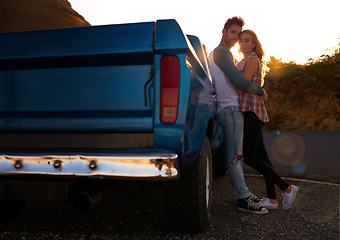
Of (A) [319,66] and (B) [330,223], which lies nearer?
(B) [330,223]

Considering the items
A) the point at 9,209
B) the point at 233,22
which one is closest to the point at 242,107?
the point at 233,22

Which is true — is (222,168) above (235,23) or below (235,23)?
below

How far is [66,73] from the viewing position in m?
2.28

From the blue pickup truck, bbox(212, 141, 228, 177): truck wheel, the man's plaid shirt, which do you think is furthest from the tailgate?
bbox(212, 141, 228, 177): truck wheel

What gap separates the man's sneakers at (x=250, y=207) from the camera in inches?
138

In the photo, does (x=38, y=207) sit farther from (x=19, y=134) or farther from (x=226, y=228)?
(x=226, y=228)

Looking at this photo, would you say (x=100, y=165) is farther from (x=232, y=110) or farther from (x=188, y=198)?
(x=232, y=110)

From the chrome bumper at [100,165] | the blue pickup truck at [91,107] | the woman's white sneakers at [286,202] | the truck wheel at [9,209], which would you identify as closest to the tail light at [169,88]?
the blue pickup truck at [91,107]

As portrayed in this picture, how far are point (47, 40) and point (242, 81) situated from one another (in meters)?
1.92

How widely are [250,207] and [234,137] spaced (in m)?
0.78

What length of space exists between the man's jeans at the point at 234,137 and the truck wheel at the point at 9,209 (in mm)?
2211

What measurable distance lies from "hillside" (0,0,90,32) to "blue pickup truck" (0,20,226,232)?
2.98 feet

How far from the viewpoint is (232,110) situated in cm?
344

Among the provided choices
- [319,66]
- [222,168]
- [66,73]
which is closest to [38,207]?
[66,73]
